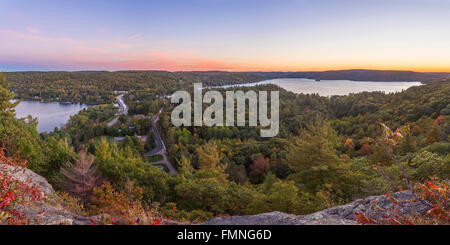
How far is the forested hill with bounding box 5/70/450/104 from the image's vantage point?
11659 cm

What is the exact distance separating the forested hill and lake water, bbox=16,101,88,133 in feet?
20.0

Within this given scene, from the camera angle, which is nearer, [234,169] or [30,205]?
[30,205]

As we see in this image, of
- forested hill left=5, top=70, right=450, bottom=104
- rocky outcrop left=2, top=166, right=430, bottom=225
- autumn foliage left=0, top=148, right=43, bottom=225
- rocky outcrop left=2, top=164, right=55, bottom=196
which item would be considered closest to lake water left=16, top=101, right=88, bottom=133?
forested hill left=5, top=70, right=450, bottom=104

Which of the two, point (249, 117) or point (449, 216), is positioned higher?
point (449, 216)

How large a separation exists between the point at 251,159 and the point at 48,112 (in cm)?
10375

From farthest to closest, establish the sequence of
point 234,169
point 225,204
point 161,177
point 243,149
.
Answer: point 243,149 → point 234,169 → point 161,177 → point 225,204

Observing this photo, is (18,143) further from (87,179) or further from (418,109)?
(418,109)

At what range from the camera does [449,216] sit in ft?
10.1

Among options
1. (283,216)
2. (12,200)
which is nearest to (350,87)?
(283,216)

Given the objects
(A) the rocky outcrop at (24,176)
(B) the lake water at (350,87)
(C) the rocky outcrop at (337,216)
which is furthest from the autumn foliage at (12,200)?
(B) the lake water at (350,87)

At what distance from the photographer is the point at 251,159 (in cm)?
4131

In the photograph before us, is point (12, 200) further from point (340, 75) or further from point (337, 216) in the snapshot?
point (340, 75)

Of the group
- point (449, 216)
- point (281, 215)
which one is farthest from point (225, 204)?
point (449, 216)
